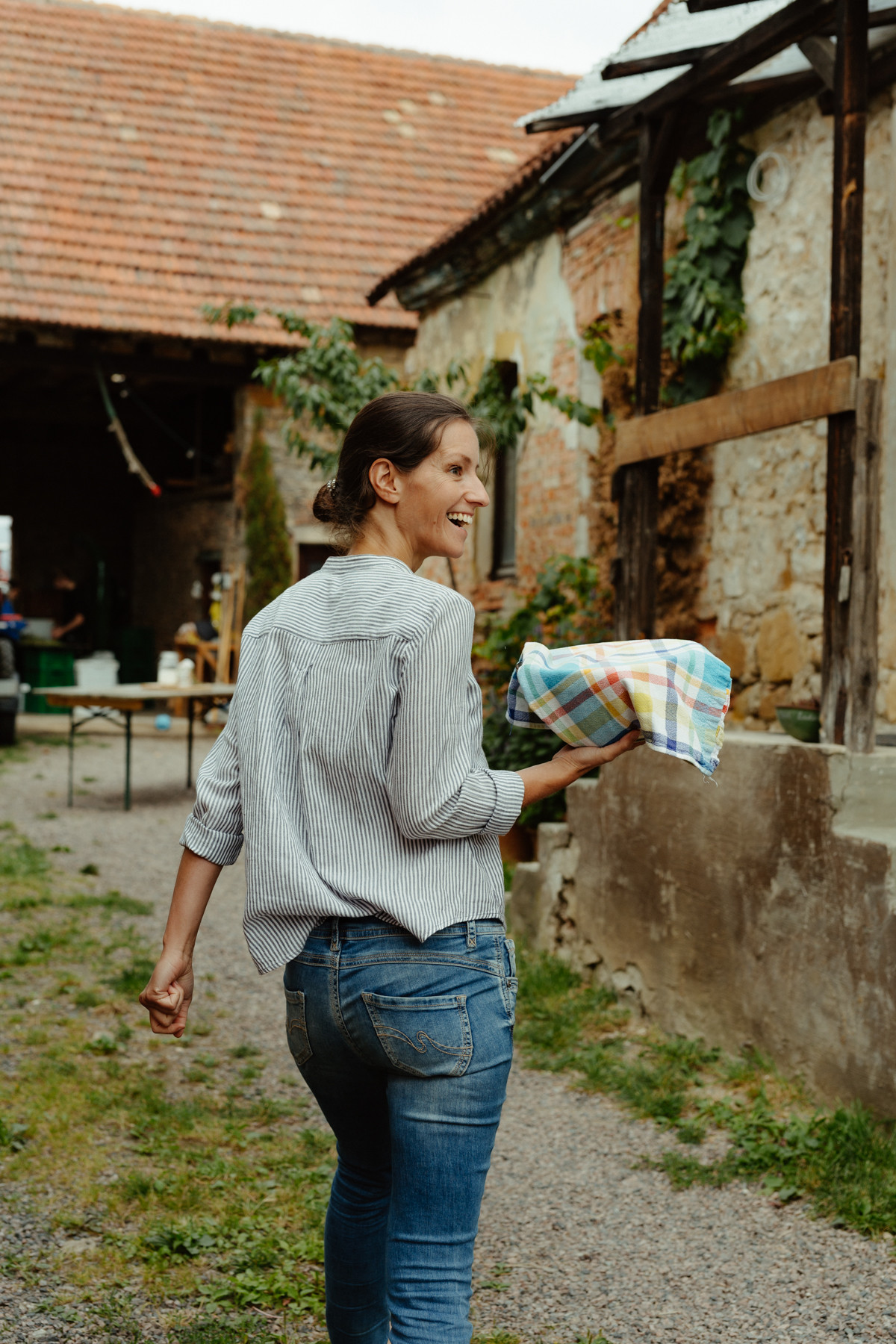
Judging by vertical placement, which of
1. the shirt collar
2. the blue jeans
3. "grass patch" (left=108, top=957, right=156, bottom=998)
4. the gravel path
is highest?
the shirt collar

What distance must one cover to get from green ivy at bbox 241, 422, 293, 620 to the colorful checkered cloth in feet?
40.6

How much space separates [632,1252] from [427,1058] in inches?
65.6

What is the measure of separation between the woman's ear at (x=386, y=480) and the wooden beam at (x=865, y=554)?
7.44 ft

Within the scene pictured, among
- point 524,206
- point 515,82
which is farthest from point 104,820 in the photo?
point 515,82

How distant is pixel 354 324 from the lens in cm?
1439

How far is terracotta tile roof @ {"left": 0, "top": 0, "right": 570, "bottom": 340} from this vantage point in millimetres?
14070

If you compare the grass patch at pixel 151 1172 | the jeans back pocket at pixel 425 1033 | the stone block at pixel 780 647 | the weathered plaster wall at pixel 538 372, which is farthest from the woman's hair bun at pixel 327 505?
the weathered plaster wall at pixel 538 372

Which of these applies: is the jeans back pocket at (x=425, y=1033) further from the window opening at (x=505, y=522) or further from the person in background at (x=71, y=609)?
the person in background at (x=71, y=609)

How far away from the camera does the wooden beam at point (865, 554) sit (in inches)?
Answer: 146

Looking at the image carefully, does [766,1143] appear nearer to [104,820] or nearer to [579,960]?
[579,960]

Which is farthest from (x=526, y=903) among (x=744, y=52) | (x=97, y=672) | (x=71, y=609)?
(x=71, y=609)

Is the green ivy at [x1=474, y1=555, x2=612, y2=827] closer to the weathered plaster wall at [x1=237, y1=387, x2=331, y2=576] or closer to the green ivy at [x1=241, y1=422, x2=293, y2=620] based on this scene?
the green ivy at [x1=241, y1=422, x2=293, y2=620]

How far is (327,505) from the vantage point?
1.93 meters

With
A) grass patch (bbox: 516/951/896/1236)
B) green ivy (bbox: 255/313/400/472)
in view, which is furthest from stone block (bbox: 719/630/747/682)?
green ivy (bbox: 255/313/400/472)
